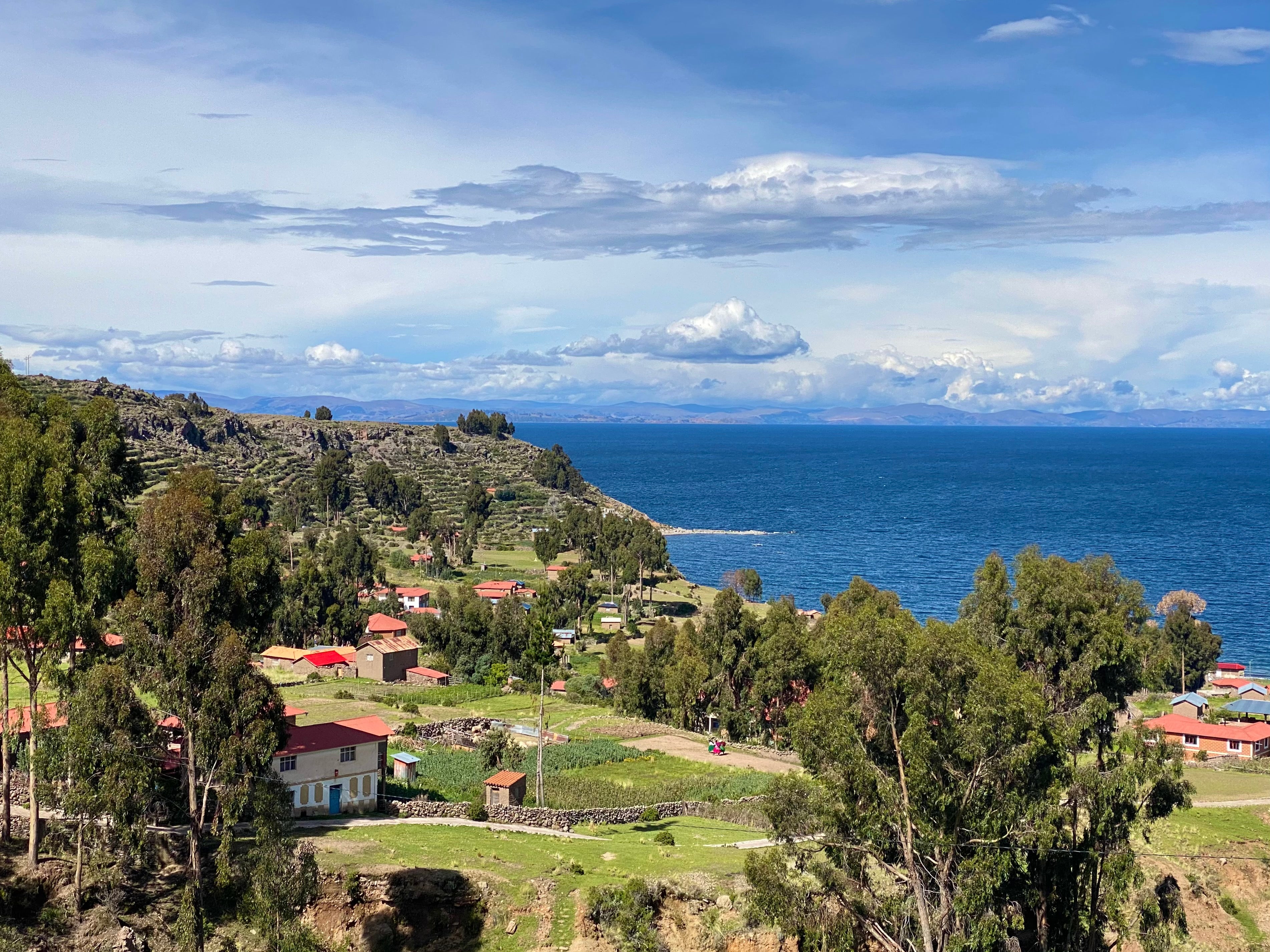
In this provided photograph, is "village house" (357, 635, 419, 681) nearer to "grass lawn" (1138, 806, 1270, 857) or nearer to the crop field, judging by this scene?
the crop field

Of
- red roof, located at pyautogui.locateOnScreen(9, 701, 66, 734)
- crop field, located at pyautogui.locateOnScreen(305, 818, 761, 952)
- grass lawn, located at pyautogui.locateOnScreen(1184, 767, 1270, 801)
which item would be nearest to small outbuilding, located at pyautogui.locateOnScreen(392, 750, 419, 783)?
crop field, located at pyautogui.locateOnScreen(305, 818, 761, 952)

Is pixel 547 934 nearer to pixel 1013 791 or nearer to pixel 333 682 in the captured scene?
pixel 1013 791

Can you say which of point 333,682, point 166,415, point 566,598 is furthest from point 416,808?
point 166,415

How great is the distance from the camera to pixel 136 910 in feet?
99.2

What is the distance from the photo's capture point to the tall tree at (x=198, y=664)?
2808 centimetres

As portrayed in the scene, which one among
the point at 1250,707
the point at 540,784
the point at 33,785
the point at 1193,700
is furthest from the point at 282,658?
the point at 1250,707

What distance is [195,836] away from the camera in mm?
28516

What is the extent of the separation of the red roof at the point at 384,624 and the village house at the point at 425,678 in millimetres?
11481

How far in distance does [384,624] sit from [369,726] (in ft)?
159

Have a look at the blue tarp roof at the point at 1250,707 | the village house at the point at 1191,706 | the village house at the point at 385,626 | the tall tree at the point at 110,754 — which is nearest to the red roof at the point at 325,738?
the tall tree at the point at 110,754

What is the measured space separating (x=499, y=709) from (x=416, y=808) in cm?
2677

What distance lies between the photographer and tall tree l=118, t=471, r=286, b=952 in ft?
92.1

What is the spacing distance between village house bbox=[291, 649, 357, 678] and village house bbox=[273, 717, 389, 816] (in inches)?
1448

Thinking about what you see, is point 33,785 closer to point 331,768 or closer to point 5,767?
point 5,767
